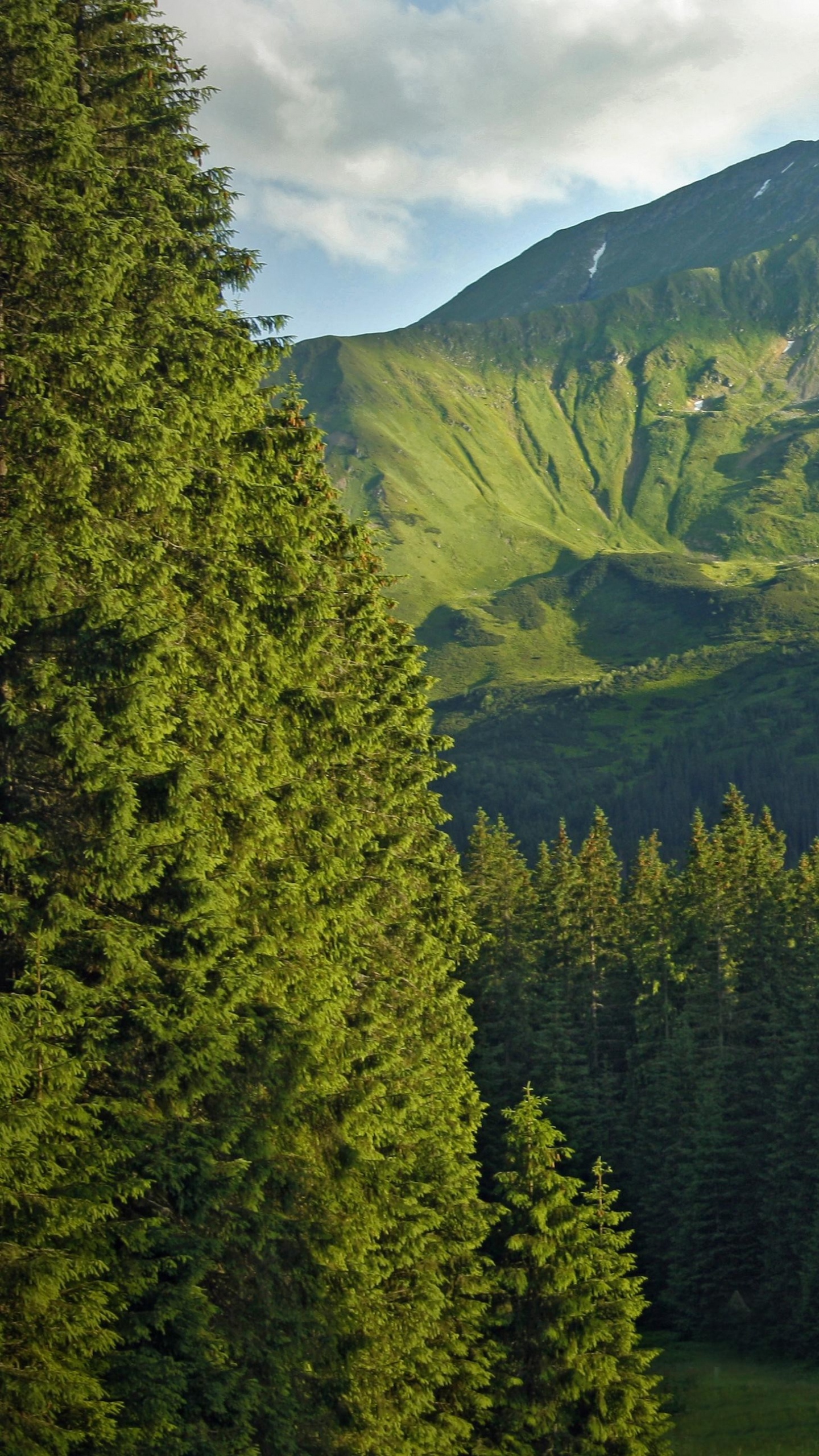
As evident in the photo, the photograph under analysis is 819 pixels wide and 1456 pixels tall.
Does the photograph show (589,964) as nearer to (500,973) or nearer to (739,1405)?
(500,973)

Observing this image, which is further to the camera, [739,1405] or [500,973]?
[500,973]

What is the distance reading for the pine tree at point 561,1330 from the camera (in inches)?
1059

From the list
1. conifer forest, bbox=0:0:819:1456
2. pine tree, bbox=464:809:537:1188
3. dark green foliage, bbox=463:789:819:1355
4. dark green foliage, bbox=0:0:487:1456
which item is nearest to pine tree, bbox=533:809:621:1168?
dark green foliage, bbox=463:789:819:1355

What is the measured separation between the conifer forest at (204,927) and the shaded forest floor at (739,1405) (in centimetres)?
1585

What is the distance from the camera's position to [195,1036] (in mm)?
A: 16172

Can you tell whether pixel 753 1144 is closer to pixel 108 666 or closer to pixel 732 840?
pixel 732 840

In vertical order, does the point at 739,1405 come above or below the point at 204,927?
below

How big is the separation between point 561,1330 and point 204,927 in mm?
15612

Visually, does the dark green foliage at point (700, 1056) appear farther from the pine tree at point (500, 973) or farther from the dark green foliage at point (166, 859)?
the dark green foliage at point (166, 859)

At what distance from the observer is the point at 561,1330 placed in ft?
88.9

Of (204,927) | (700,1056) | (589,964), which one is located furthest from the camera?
(589,964)

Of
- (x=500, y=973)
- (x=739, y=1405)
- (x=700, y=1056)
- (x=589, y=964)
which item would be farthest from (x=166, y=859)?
(x=589, y=964)

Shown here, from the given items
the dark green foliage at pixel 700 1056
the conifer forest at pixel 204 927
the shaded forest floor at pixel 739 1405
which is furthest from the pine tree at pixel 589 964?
the conifer forest at pixel 204 927

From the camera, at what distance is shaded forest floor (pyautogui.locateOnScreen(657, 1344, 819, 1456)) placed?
137 ft
